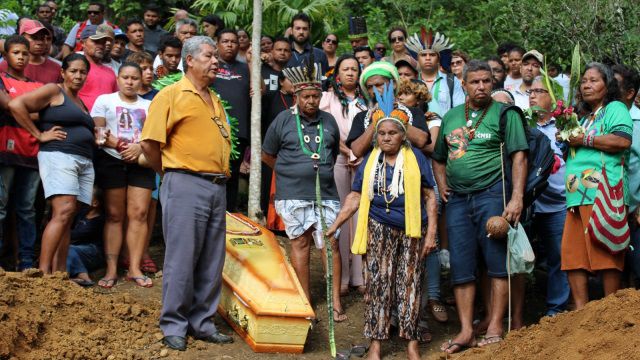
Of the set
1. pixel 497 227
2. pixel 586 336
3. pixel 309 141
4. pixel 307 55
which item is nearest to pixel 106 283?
pixel 309 141

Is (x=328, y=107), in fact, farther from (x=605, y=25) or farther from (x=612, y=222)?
(x=605, y=25)

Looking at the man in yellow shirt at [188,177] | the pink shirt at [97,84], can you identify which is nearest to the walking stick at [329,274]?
the man in yellow shirt at [188,177]

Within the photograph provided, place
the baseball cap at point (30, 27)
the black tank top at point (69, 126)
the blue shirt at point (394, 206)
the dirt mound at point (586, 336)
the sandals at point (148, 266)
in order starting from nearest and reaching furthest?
the dirt mound at point (586, 336) < the blue shirt at point (394, 206) < the black tank top at point (69, 126) < the sandals at point (148, 266) < the baseball cap at point (30, 27)

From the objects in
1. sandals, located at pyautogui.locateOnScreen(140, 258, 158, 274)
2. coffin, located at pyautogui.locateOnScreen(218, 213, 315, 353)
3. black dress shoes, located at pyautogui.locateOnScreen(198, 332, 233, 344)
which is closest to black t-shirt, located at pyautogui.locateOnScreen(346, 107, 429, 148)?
coffin, located at pyautogui.locateOnScreen(218, 213, 315, 353)

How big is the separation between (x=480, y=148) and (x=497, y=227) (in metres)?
0.70

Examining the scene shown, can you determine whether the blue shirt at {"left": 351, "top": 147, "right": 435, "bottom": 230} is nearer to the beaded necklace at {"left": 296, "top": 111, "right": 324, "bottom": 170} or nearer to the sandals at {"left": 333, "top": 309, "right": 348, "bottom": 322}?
the beaded necklace at {"left": 296, "top": 111, "right": 324, "bottom": 170}

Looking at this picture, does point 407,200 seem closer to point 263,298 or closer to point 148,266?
point 263,298

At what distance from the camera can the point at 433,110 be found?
881 centimetres

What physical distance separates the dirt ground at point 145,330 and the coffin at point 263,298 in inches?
5.6

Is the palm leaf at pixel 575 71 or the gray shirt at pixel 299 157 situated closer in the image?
the palm leaf at pixel 575 71

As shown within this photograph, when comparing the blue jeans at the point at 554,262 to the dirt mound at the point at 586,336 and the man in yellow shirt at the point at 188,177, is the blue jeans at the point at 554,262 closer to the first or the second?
the dirt mound at the point at 586,336

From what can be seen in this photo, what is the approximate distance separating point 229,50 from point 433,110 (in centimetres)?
250

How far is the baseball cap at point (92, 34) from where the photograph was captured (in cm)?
906

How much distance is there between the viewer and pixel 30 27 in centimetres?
867
